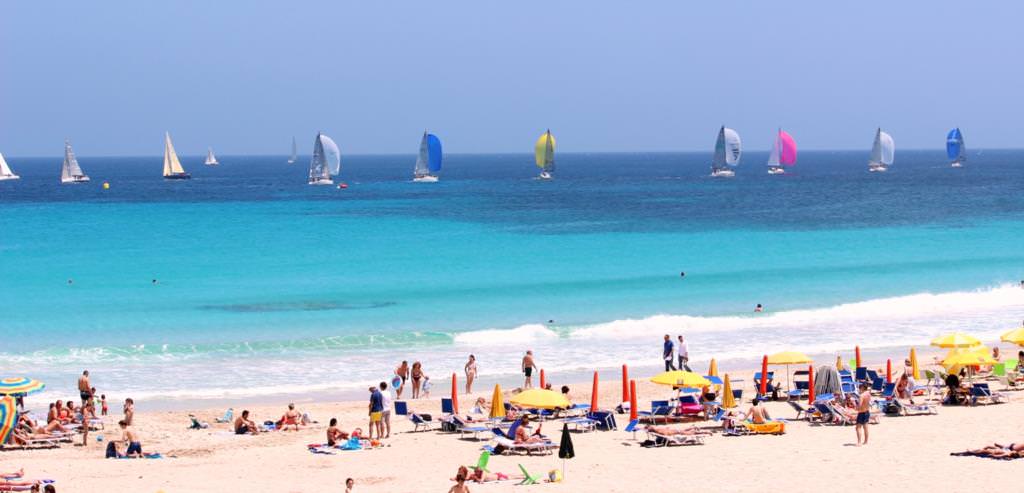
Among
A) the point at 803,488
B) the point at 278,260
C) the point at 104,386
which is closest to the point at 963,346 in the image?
the point at 803,488

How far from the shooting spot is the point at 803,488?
15391 millimetres

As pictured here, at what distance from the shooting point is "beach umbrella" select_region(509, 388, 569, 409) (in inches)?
748

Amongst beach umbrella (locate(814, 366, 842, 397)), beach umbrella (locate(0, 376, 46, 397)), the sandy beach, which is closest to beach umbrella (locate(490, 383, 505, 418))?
the sandy beach

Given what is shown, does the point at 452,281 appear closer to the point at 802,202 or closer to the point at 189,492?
the point at 189,492

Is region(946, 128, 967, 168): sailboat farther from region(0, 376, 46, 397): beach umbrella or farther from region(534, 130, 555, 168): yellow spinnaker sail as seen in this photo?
region(0, 376, 46, 397): beach umbrella

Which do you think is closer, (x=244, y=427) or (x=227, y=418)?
(x=244, y=427)

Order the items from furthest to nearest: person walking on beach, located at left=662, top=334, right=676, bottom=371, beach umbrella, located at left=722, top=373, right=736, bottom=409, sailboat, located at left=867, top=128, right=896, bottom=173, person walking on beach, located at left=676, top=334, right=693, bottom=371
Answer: sailboat, located at left=867, top=128, right=896, bottom=173
person walking on beach, located at left=662, top=334, right=676, bottom=371
person walking on beach, located at left=676, top=334, right=693, bottom=371
beach umbrella, located at left=722, top=373, right=736, bottom=409

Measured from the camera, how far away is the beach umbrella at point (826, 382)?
21000mm

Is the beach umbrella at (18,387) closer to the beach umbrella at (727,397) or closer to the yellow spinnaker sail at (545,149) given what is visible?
the beach umbrella at (727,397)

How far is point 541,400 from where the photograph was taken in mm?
19062

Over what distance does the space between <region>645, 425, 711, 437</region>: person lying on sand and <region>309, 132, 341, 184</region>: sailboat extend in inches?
3558

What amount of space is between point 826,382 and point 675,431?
3759 millimetres

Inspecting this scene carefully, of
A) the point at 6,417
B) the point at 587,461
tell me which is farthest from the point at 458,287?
the point at 587,461

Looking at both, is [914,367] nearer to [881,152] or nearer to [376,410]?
[376,410]
